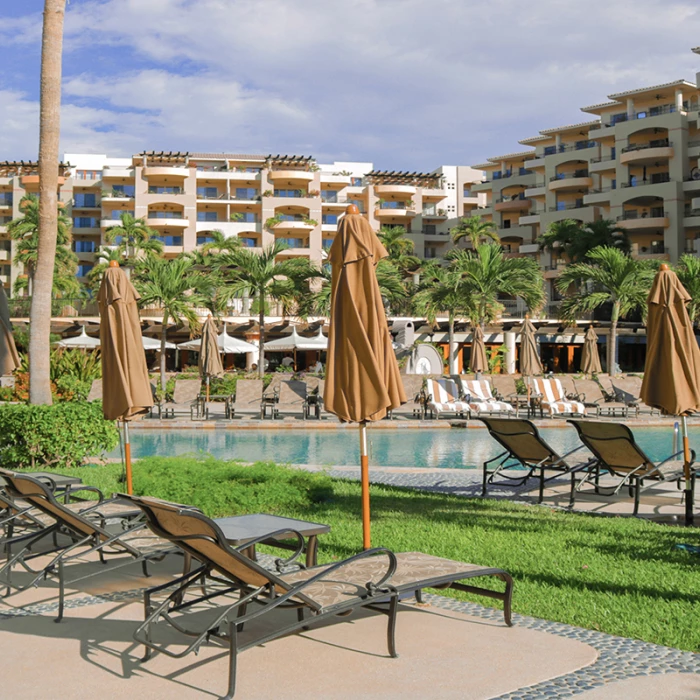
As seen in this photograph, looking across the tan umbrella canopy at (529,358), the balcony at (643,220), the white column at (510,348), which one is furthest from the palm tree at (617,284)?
the balcony at (643,220)

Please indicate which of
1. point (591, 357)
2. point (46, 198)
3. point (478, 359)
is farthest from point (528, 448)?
point (591, 357)

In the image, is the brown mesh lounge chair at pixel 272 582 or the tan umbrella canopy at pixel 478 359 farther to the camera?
the tan umbrella canopy at pixel 478 359

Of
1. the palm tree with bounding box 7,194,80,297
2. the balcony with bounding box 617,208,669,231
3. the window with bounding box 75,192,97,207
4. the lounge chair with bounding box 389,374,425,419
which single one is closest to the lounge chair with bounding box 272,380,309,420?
the lounge chair with bounding box 389,374,425,419

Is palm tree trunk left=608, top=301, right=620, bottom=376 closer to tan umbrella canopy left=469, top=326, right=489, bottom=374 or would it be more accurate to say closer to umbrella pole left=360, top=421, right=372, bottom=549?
tan umbrella canopy left=469, top=326, right=489, bottom=374

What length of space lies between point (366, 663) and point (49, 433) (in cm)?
795

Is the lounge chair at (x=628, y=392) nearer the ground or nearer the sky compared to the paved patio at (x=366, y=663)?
nearer the ground

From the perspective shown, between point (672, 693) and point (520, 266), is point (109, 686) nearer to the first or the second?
point (672, 693)

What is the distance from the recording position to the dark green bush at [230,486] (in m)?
8.11

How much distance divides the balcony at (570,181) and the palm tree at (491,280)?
128 feet

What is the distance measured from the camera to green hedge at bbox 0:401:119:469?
10797 millimetres

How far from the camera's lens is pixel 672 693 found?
3562mm

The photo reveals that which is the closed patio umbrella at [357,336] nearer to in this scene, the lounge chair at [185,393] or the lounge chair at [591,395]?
the lounge chair at [185,393]

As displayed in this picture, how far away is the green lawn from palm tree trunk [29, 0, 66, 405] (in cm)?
178

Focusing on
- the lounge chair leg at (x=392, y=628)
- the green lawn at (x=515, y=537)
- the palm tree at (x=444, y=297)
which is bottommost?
the green lawn at (x=515, y=537)
